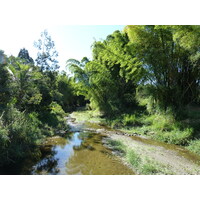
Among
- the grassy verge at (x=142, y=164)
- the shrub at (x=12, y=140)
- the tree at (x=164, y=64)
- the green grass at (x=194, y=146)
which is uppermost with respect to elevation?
the tree at (x=164, y=64)

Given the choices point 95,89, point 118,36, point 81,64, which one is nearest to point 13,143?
point 118,36

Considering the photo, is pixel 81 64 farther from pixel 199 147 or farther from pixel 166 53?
pixel 199 147

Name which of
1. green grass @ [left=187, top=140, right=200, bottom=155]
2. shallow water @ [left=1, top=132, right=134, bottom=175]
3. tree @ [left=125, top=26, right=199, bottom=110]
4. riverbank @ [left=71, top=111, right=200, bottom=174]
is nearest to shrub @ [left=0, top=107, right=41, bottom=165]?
shallow water @ [left=1, top=132, right=134, bottom=175]

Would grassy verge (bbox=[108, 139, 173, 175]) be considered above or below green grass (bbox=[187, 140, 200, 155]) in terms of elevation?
above

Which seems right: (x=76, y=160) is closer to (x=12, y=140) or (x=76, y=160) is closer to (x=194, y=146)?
(x=12, y=140)

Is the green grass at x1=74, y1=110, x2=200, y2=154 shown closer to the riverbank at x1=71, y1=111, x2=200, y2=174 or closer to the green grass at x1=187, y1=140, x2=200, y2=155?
the green grass at x1=187, y1=140, x2=200, y2=155

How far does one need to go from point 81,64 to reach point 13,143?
32.7 ft

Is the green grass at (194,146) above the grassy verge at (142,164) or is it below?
below

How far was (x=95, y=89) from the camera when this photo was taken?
38.9 ft

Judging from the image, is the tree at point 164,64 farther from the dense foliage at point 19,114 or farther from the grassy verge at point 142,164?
the dense foliage at point 19,114

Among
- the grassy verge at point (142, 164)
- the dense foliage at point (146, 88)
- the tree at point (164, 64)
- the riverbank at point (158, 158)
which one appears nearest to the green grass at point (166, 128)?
the dense foliage at point (146, 88)

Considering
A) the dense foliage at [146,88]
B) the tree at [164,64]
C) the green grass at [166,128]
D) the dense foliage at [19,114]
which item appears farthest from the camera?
the tree at [164,64]

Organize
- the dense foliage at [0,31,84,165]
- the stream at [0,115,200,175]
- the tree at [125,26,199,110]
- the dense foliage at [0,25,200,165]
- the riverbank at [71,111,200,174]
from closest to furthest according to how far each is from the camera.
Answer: the stream at [0,115,200,175] < the riverbank at [71,111,200,174] < the dense foliage at [0,31,84,165] < the dense foliage at [0,25,200,165] < the tree at [125,26,199,110]

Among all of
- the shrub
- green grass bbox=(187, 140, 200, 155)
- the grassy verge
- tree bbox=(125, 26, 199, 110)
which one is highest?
tree bbox=(125, 26, 199, 110)
